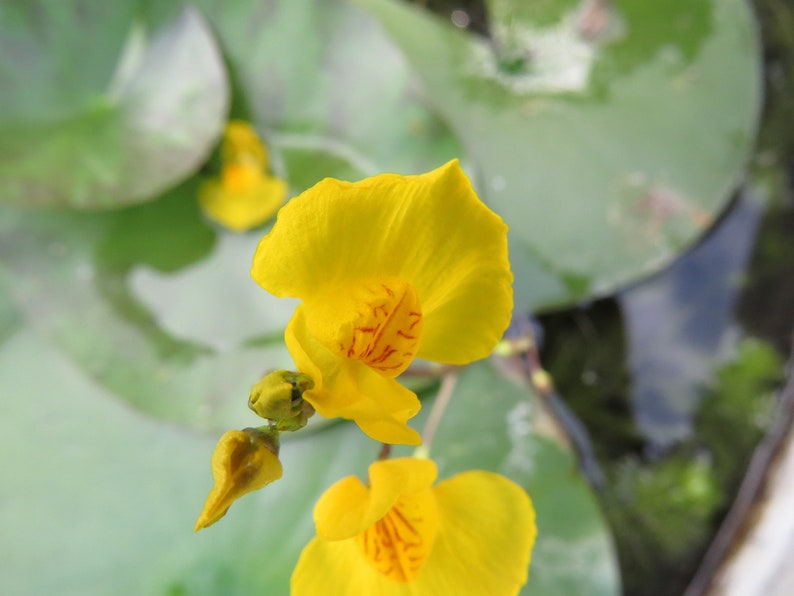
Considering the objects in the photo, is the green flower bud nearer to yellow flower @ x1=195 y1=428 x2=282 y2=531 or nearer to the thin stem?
yellow flower @ x1=195 y1=428 x2=282 y2=531

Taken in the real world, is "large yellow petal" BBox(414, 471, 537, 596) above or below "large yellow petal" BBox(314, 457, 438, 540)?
below

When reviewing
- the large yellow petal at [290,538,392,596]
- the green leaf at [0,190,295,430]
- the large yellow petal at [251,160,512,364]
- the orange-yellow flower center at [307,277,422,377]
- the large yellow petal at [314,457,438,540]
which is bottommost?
the green leaf at [0,190,295,430]

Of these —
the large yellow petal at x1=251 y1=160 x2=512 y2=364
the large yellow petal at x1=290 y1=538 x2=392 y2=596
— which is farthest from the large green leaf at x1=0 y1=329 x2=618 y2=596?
the large yellow petal at x1=251 y1=160 x2=512 y2=364

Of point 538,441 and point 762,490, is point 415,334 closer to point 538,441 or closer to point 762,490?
point 538,441

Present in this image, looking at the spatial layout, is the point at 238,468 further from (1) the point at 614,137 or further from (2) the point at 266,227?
(1) the point at 614,137

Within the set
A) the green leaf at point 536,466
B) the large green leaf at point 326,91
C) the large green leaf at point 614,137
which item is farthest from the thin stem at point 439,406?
the large green leaf at point 326,91

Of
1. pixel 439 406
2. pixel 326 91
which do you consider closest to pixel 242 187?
pixel 326 91
